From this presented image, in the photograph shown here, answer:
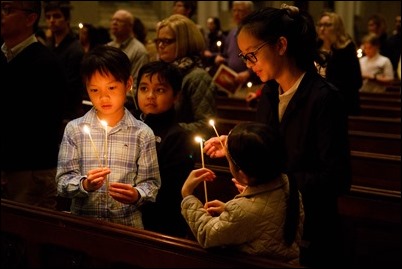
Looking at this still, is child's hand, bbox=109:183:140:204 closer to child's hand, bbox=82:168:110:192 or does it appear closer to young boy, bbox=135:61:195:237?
child's hand, bbox=82:168:110:192

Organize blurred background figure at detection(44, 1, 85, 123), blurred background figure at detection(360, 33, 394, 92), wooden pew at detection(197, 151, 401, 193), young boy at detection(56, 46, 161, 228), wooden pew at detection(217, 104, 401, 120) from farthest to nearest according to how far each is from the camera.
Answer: blurred background figure at detection(360, 33, 394, 92)
wooden pew at detection(217, 104, 401, 120)
blurred background figure at detection(44, 1, 85, 123)
wooden pew at detection(197, 151, 401, 193)
young boy at detection(56, 46, 161, 228)

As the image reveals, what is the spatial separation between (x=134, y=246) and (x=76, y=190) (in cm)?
35

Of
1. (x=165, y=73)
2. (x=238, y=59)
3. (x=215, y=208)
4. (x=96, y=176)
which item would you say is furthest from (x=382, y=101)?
(x=96, y=176)

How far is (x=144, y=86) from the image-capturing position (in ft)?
9.62

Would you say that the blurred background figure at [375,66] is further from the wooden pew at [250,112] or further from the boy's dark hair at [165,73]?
the boy's dark hair at [165,73]

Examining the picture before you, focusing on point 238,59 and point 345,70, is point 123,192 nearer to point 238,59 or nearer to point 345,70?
point 345,70

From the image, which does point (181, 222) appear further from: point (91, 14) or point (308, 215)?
point (91, 14)

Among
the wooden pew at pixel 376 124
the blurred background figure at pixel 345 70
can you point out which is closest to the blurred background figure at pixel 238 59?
the blurred background figure at pixel 345 70

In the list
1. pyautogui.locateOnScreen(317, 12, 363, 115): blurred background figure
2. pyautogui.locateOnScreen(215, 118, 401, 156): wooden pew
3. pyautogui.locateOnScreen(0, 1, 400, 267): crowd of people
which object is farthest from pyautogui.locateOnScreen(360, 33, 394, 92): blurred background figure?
pyautogui.locateOnScreen(0, 1, 400, 267): crowd of people

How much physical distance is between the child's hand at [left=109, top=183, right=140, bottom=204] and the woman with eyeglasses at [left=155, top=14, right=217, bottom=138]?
1275 mm

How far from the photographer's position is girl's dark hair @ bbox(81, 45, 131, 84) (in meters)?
2.44

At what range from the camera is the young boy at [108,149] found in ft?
7.95

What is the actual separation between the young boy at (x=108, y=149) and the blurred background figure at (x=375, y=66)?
619 cm

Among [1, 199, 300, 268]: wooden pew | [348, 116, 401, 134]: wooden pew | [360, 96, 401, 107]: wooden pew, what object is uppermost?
[1, 199, 300, 268]: wooden pew
